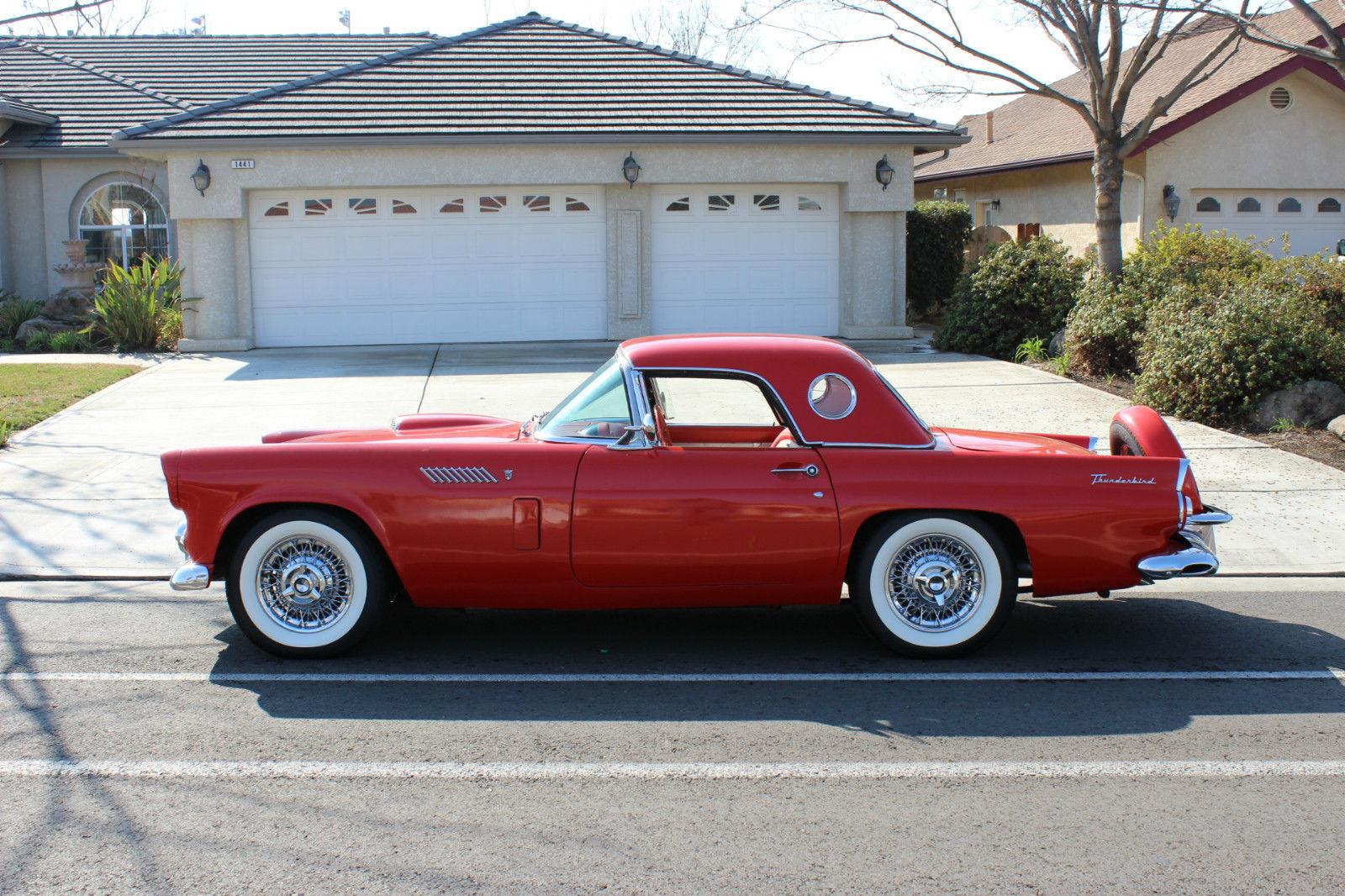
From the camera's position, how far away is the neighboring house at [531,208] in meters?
17.5

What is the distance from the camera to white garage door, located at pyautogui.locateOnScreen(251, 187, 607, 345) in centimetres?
1795

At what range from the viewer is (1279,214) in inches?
880

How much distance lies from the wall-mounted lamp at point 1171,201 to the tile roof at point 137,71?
1454cm

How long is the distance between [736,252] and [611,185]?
6.50 feet

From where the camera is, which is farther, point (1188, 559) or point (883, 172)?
point (883, 172)

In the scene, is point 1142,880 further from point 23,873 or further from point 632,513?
point 23,873

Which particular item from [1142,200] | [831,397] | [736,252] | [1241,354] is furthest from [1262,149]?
[831,397]

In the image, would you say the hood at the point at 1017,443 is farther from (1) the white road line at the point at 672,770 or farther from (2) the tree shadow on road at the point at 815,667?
(1) the white road line at the point at 672,770

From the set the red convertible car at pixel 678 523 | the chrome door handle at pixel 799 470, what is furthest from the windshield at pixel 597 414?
the chrome door handle at pixel 799 470

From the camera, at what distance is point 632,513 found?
5.86 m

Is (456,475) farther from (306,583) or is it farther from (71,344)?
(71,344)

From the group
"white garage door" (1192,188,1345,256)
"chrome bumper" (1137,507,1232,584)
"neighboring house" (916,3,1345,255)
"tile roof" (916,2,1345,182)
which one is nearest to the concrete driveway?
"chrome bumper" (1137,507,1232,584)

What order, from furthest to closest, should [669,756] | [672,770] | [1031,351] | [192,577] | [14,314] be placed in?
[14,314]
[1031,351]
[192,577]
[669,756]
[672,770]

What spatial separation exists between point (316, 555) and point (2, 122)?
18.9 meters
